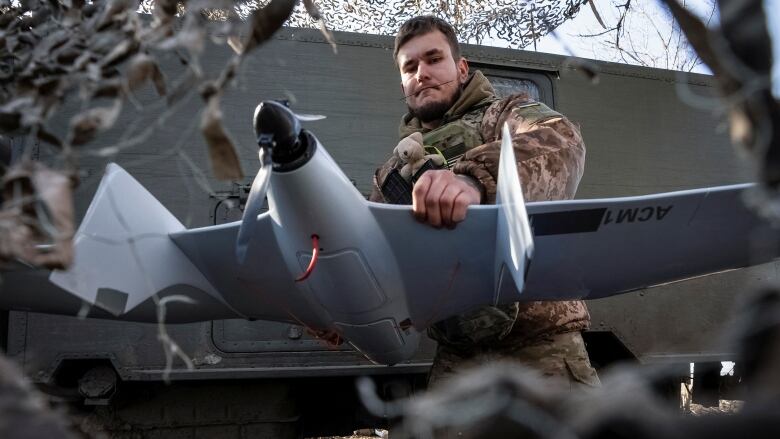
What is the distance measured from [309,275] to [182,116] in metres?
2.46

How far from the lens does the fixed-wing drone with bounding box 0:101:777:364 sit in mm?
2029

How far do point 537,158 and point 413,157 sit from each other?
53 centimetres

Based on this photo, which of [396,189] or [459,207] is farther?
[396,189]

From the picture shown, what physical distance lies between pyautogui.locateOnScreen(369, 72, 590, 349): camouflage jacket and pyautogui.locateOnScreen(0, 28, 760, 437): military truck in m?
1.22

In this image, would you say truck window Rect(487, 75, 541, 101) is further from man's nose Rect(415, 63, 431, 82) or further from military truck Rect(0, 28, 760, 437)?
man's nose Rect(415, 63, 431, 82)

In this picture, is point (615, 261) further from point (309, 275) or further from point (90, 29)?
point (90, 29)

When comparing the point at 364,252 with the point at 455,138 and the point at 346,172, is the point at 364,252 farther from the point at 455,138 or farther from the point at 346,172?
the point at 346,172

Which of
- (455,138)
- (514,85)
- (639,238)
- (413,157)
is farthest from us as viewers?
(514,85)

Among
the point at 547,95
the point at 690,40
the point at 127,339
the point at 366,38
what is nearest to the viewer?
the point at 690,40

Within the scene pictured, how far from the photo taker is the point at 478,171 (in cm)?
225

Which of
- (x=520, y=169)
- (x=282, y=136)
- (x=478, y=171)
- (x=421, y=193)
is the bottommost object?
(x=282, y=136)

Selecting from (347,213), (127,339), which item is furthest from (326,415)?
(347,213)

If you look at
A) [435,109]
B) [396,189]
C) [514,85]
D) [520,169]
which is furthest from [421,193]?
[514,85]

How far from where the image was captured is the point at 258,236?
2252mm
